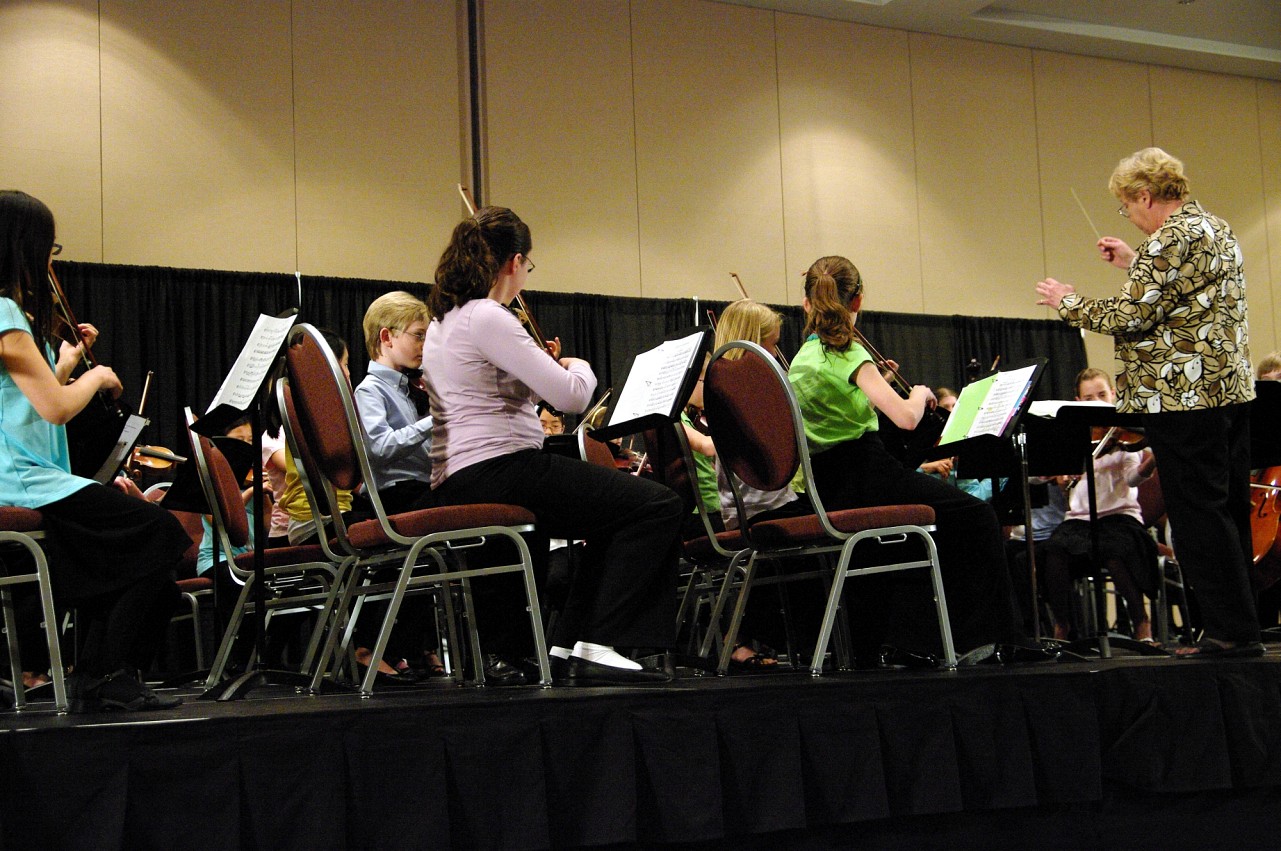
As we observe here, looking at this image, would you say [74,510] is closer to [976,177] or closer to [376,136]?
[376,136]

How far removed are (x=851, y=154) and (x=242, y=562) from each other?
244 inches

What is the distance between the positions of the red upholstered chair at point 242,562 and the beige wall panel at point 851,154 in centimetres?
545

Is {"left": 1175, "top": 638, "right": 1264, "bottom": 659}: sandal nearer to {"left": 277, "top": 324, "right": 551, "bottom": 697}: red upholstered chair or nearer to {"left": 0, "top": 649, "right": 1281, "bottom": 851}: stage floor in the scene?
{"left": 0, "top": 649, "right": 1281, "bottom": 851}: stage floor

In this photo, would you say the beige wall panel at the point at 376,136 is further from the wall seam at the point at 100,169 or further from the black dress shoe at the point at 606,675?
the black dress shoe at the point at 606,675

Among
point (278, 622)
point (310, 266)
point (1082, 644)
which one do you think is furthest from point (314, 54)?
point (1082, 644)

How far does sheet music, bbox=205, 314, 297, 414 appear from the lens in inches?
102

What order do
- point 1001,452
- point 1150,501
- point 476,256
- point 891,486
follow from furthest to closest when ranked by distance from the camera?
point 1150,501 → point 1001,452 → point 891,486 → point 476,256

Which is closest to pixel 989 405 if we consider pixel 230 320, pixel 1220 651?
pixel 1220 651

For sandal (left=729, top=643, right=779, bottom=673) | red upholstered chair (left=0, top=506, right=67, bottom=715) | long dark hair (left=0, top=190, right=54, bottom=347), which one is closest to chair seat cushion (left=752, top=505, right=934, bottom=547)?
sandal (left=729, top=643, right=779, bottom=673)

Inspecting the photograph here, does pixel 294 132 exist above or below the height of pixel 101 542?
above

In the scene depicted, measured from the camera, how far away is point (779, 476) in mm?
3041

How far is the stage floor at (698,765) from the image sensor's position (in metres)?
2.03

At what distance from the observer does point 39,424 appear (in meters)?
2.56

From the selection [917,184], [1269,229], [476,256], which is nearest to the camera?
[476,256]
